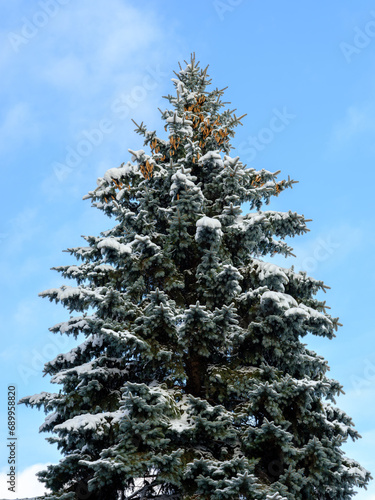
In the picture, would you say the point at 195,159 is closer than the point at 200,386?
No

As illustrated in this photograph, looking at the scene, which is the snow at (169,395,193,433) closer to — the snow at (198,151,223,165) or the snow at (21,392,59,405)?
the snow at (21,392,59,405)

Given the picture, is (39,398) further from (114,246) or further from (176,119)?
(176,119)

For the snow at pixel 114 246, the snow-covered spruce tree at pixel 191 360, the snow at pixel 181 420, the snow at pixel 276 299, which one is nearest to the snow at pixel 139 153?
the snow-covered spruce tree at pixel 191 360

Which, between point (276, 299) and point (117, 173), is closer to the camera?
point (276, 299)

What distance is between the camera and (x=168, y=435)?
22.8 feet

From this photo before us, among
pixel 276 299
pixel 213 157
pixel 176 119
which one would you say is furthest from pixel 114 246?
pixel 176 119

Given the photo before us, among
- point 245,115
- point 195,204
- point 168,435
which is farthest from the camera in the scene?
point 245,115

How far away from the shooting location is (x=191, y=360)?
27.7 feet

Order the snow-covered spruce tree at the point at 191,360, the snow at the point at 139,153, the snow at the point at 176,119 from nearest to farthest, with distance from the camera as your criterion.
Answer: the snow-covered spruce tree at the point at 191,360
the snow at the point at 176,119
the snow at the point at 139,153

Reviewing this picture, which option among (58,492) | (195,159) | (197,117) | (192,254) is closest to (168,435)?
(58,492)

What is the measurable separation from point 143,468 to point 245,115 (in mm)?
8779

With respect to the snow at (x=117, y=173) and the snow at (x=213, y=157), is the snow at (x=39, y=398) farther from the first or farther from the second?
the snow at (x=213, y=157)

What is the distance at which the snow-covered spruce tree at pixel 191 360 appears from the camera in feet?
21.8

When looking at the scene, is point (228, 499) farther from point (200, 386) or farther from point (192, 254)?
point (192, 254)
